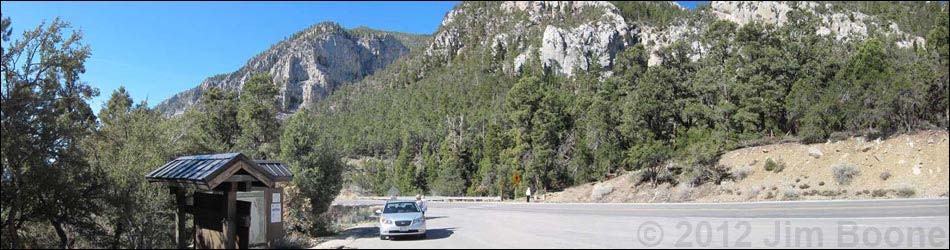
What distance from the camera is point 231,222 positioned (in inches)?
465

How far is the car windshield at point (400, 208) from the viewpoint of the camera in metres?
16.7

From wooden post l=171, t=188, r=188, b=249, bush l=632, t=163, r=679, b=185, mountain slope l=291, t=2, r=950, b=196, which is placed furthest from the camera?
bush l=632, t=163, r=679, b=185

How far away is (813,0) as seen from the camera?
135 metres

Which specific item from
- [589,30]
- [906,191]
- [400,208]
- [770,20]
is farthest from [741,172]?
[770,20]

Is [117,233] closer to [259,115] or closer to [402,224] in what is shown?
[402,224]

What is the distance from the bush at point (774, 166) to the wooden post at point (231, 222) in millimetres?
34907

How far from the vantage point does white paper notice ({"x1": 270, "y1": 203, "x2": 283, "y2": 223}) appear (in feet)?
45.0

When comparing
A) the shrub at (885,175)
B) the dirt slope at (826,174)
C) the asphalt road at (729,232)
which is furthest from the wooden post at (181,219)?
the shrub at (885,175)

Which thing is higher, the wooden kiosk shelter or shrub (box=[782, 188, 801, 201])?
the wooden kiosk shelter

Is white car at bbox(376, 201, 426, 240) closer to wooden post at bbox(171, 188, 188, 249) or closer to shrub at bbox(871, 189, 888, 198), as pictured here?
wooden post at bbox(171, 188, 188, 249)

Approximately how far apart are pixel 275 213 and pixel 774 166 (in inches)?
1335

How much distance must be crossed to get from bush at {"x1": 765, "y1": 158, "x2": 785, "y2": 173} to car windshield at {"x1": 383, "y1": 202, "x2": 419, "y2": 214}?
28.9 m

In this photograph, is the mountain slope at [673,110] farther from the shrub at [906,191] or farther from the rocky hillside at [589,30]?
the shrub at [906,191]

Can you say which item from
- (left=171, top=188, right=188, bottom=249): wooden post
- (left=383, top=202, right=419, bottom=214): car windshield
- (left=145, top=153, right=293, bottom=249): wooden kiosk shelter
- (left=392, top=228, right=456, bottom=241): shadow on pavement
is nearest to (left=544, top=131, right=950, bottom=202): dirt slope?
(left=392, top=228, right=456, bottom=241): shadow on pavement
